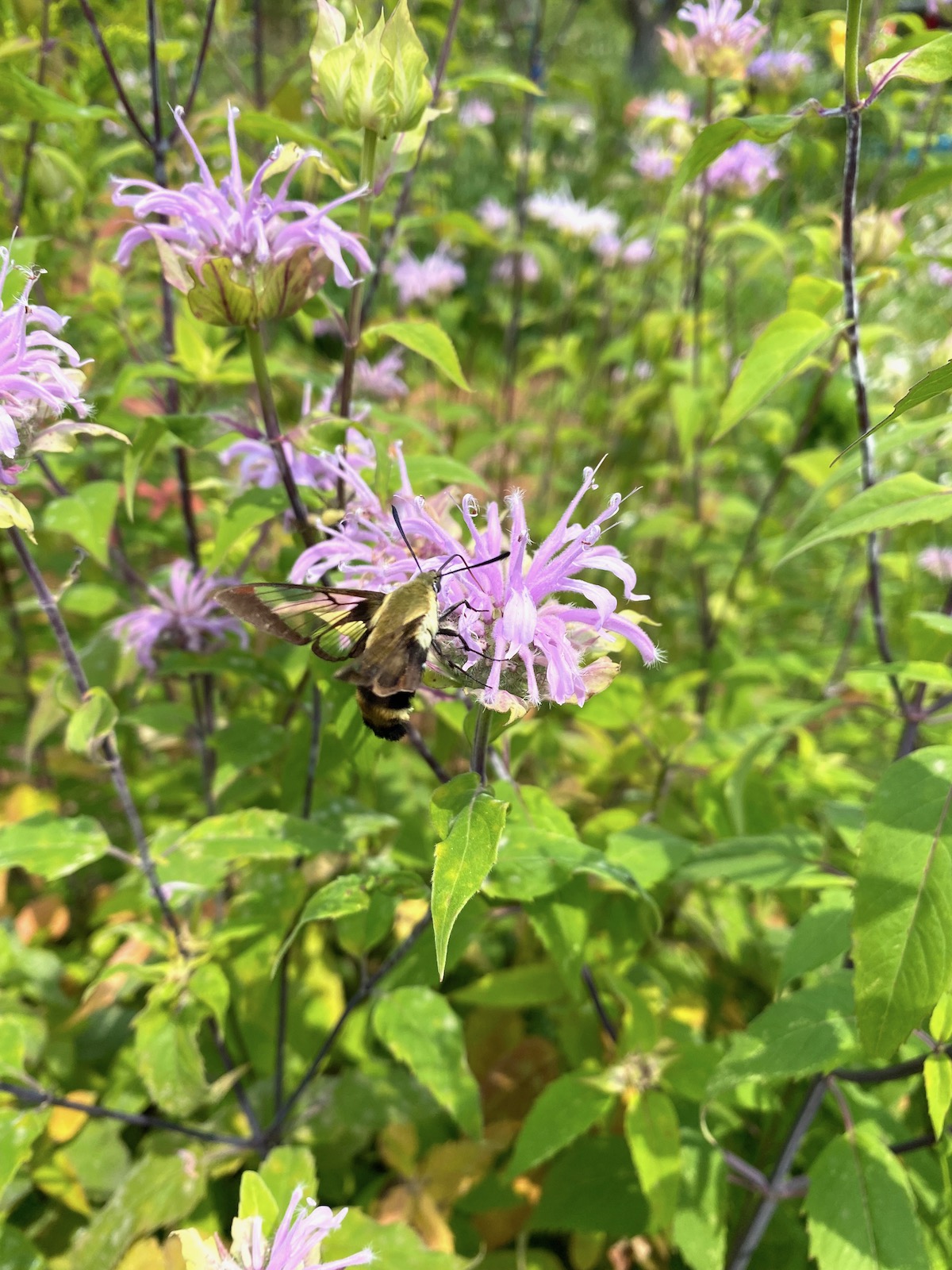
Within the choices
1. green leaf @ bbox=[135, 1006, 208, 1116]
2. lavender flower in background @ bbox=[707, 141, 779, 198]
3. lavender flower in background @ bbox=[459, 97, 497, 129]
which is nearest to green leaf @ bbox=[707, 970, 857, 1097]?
green leaf @ bbox=[135, 1006, 208, 1116]

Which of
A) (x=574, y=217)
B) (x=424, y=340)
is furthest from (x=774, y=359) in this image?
(x=574, y=217)

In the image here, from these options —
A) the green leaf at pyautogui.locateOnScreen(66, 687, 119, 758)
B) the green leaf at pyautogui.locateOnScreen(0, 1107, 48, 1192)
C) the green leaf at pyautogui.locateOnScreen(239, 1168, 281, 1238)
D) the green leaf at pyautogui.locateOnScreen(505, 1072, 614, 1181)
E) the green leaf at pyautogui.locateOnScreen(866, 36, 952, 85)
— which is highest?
the green leaf at pyautogui.locateOnScreen(866, 36, 952, 85)

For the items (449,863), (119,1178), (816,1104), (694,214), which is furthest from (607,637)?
(694,214)

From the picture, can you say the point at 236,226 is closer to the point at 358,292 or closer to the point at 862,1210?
the point at 358,292

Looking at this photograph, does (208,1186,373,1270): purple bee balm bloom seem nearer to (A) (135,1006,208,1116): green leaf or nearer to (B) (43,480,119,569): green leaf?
(A) (135,1006,208,1116): green leaf

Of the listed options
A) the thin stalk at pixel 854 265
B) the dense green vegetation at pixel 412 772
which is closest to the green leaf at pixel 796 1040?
the dense green vegetation at pixel 412 772
